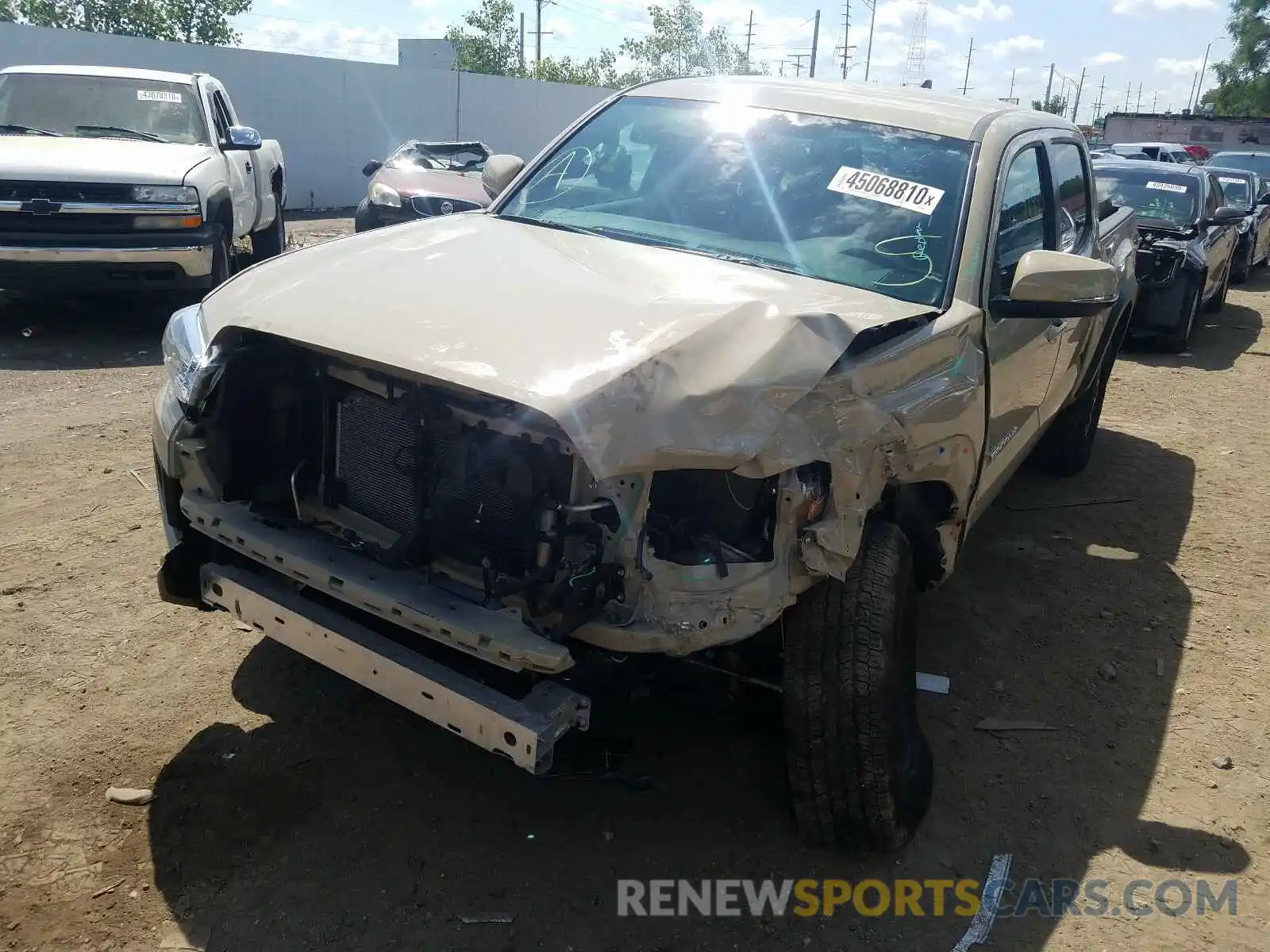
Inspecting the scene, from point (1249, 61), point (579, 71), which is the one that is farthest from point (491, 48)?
point (1249, 61)

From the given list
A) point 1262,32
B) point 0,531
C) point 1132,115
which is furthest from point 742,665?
point 1262,32

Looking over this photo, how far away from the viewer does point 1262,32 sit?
52156 millimetres

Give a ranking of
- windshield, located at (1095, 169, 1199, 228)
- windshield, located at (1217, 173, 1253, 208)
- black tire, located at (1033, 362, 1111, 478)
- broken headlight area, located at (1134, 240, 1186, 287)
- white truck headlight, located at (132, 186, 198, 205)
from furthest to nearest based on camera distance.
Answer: windshield, located at (1217, 173, 1253, 208)
windshield, located at (1095, 169, 1199, 228)
broken headlight area, located at (1134, 240, 1186, 287)
white truck headlight, located at (132, 186, 198, 205)
black tire, located at (1033, 362, 1111, 478)

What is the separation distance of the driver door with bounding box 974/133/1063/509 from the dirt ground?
794 mm

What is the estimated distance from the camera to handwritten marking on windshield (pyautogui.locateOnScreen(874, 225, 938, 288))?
307cm

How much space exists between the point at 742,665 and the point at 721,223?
4.93 feet

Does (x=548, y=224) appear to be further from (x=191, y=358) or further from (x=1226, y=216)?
A: (x=1226, y=216)

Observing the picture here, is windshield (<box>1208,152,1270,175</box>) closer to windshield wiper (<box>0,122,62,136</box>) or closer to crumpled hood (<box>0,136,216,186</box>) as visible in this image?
crumpled hood (<box>0,136,216,186</box>)

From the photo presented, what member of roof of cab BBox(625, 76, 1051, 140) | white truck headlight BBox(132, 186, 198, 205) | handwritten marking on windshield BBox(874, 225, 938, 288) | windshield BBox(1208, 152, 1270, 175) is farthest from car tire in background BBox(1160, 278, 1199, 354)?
windshield BBox(1208, 152, 1270, 175)

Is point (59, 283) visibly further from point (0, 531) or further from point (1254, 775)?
point (1254, 775)

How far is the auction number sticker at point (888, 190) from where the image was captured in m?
3.27

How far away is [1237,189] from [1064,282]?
12.7 m

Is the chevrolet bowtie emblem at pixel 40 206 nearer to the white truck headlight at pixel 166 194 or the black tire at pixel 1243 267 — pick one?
the white truck headlight at pixel 166 194

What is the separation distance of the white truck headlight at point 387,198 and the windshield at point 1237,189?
1028cm
